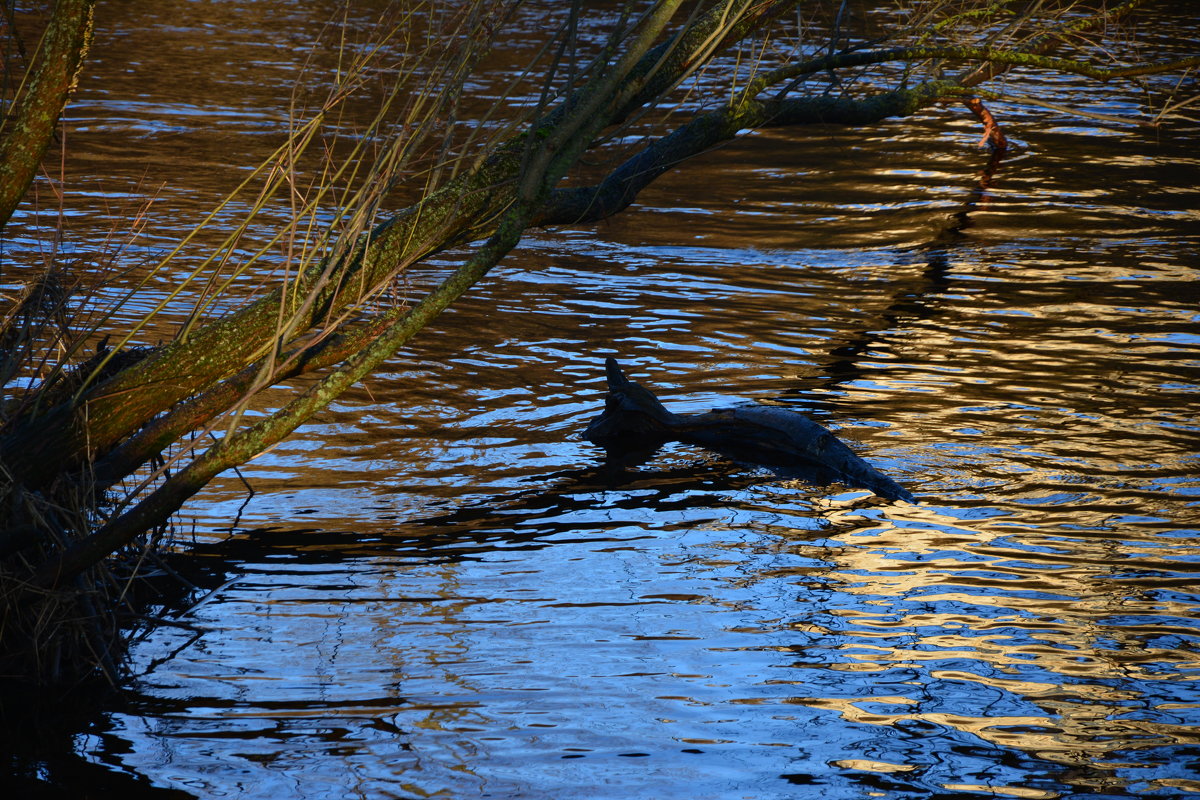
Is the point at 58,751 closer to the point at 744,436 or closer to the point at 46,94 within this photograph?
the point at 46,94

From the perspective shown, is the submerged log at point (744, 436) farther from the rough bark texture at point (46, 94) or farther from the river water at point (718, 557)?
the rough bark texture at point (46, 94)

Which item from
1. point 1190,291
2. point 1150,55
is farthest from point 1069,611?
point 1150,55


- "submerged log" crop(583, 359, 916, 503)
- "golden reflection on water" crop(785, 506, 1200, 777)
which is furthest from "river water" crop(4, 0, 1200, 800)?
"submerged log" crop(583, 359, 916, 503)

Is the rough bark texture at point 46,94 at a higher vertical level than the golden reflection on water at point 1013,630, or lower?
higher

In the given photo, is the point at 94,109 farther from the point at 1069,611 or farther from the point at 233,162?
the point at 1069,611

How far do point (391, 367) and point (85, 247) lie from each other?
3.82 m

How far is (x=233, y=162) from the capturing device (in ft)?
51.3

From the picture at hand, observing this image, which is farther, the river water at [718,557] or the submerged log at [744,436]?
the submerged log at [744,436]

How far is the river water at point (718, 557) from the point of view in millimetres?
5219

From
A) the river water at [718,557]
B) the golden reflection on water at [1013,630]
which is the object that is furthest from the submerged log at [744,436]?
the golden reflection on water at [1013,630]

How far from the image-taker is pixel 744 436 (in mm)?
8445

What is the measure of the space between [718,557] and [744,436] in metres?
1.55

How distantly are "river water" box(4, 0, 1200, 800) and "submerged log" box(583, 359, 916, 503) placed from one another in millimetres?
178

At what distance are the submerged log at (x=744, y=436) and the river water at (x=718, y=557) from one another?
18 cm
